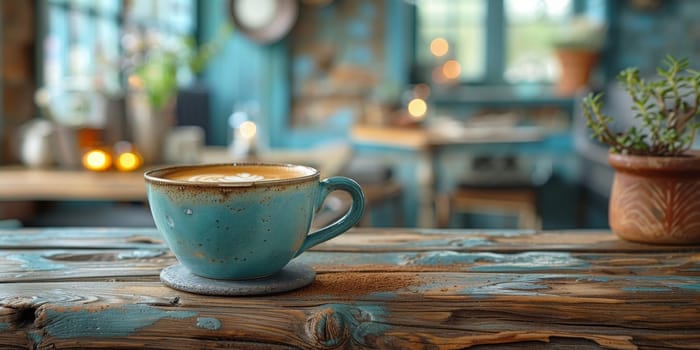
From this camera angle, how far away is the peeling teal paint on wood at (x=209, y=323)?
26.4 inches

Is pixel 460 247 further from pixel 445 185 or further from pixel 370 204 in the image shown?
pixel 445 185

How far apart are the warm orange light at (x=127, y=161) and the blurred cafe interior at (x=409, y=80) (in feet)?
2.13

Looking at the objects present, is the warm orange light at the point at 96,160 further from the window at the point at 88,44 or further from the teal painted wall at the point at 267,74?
the teal painted wall at the point at 267,74

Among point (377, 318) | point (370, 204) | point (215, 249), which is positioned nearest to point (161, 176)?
point (215, 249)

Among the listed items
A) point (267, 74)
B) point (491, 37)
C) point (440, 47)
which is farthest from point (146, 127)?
point (491, 37)

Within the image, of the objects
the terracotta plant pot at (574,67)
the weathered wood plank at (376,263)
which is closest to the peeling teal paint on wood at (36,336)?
the weathered wood plank at (376,263)

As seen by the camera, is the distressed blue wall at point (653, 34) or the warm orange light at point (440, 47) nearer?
the distressed blue wall at point (653, 34)

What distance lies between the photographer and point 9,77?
3.10 metres

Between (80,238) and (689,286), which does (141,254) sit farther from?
(689,286)

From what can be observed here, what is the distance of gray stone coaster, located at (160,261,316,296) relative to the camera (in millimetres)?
721

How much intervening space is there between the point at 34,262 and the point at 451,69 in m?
4.92

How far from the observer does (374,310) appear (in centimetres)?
69

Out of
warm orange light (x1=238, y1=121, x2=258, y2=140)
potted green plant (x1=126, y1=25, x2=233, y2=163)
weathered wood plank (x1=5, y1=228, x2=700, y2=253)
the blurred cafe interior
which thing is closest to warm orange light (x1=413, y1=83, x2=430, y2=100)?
the blurred cafe interior

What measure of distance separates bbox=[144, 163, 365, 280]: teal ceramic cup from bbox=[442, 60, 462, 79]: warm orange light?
4.92m
